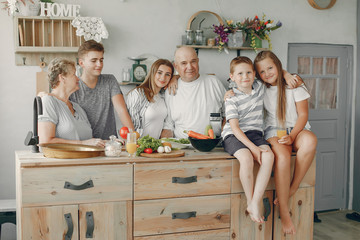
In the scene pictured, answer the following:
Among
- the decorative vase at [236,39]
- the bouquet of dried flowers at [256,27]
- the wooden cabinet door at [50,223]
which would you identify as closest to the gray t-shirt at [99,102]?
the wooden cabinet door at [50,223]

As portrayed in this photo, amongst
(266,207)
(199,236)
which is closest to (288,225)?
(266,207)

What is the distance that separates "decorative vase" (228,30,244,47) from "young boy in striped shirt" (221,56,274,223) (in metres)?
1.63

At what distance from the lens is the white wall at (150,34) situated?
395 cm

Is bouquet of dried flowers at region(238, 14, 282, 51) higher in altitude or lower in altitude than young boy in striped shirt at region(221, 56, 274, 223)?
higher

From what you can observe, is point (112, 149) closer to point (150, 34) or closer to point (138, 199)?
point (138, 199)

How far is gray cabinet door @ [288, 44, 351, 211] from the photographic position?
5.13 meters

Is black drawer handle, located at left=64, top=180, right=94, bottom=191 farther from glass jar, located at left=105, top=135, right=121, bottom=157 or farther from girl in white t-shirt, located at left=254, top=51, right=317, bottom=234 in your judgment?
girl in white t-shirt, located at left=254, top=51, right=317, bottom=234

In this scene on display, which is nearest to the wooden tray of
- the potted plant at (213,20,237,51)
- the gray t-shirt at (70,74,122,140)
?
the gray t-shirt at (70,74,122,140)

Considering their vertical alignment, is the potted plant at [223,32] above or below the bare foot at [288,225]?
above

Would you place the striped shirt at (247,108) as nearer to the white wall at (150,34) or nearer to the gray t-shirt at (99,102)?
the gray t-shirt at (99,102)

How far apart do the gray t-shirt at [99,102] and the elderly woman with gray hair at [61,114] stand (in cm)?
34

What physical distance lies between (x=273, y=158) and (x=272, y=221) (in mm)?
537

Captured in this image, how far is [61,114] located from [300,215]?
75.2 inches

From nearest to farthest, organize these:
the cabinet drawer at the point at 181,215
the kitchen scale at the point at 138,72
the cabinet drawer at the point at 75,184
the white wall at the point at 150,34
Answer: the cabinet drawer at the point at 75,184
the cabinet drawer at the point at 181,215
the white wall at the point at 150,34
the kitchen scale at the point at 138,72
